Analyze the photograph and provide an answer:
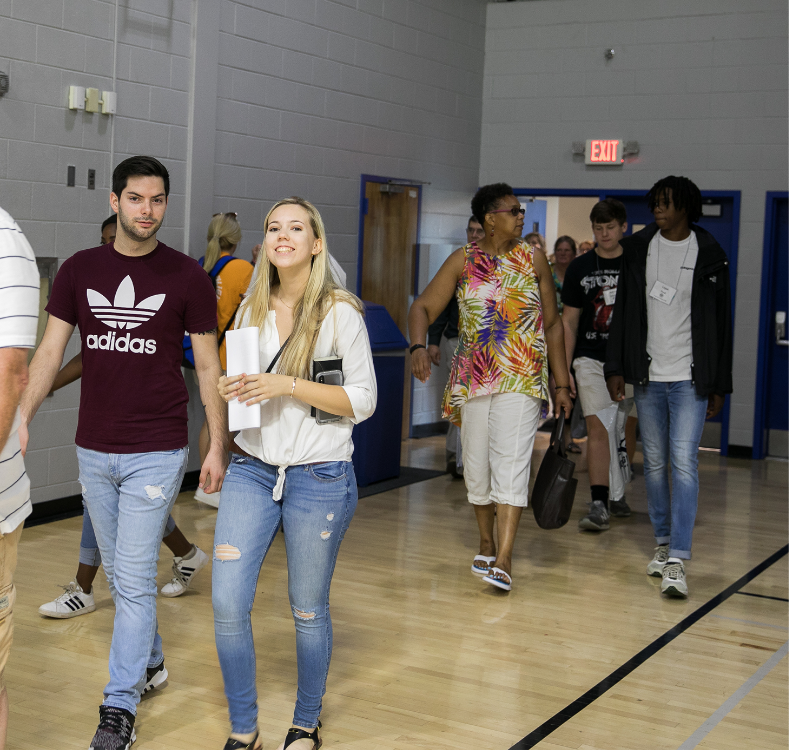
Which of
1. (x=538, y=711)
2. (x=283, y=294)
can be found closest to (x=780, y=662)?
(x=538, y=711)

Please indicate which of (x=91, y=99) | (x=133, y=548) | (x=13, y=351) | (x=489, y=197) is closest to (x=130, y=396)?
(x=133, y=548)

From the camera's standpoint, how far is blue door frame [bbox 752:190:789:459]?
8719 mm

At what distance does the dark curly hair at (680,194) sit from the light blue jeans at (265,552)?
2.43 meters

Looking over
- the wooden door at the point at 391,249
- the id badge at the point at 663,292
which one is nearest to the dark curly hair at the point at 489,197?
the id badge at the point at 663,292

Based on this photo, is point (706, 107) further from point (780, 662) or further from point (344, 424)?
point (344, 424)

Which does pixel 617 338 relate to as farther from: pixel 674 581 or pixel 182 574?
pixel 182 574

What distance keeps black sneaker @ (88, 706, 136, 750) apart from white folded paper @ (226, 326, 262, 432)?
0.88 meters

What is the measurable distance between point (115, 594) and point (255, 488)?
581 millimetres

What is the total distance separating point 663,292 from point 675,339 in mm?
214

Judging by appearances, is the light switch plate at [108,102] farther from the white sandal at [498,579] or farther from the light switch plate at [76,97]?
the white sandal at [498,579]

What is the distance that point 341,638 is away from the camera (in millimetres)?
4012

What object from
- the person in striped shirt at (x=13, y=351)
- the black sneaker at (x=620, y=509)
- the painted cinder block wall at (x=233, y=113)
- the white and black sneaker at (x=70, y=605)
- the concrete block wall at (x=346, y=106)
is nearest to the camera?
the person in striped shirt at (x=13, y=351)

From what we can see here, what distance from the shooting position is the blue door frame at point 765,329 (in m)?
8.72

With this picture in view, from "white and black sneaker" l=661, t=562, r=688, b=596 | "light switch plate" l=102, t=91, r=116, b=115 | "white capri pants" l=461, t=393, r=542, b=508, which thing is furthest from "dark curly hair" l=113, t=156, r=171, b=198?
"light switch plate" l=102, t=91, r=116, b=115
